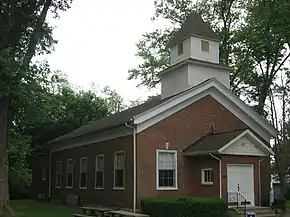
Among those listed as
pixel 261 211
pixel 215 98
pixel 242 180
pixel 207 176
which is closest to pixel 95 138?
pixel 215 98

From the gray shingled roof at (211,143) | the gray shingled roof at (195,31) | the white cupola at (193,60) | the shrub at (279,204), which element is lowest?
the shrub at (279,204)

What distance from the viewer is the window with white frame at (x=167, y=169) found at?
851 inches

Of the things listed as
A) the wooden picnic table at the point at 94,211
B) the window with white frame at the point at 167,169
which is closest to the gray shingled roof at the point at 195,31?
the window with white frame at the point at 167,169

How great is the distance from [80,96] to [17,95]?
24.0 metres

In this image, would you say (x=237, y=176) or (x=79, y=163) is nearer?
(x=237, y=176)

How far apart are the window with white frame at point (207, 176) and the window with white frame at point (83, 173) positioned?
27.7 ft

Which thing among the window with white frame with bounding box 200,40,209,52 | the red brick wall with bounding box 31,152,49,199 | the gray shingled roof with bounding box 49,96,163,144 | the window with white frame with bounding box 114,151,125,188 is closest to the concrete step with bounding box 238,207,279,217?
the window with white frame with bounding box 114,151,125,188

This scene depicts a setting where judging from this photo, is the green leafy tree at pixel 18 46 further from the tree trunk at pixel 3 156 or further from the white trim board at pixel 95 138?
the white trim board at pixel 95 138

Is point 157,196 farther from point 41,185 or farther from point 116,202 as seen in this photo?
point 41,185

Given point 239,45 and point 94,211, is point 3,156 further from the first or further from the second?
point 239,45

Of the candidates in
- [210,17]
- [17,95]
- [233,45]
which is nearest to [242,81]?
[233,45]

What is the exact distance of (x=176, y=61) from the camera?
2648 cm

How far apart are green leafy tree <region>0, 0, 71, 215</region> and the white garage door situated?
413 inches

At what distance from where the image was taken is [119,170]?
2295cm
